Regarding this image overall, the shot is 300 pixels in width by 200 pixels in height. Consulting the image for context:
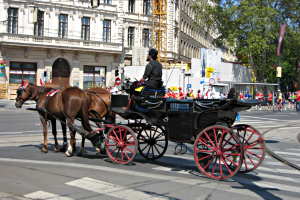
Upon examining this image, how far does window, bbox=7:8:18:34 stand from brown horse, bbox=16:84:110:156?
1205 inches

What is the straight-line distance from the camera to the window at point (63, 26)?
1665 inches

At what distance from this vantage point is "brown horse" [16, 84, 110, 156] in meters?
9.59

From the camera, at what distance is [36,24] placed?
134ft

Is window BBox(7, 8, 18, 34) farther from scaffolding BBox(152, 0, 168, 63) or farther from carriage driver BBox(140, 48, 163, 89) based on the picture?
carriage driver BBox(140, 48, 163, 89)

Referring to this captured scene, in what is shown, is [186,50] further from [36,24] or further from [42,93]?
[42,93]

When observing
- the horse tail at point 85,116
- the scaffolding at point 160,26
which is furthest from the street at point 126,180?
the scaffolding at point 160,26

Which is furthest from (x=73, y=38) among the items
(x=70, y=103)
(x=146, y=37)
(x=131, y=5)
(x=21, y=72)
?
(x=70, y=103)

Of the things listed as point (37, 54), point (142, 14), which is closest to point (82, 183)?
point (37, 54)

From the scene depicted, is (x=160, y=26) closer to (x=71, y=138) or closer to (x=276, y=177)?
(x=71, y=138)

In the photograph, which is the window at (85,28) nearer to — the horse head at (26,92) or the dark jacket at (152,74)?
the horse head at (26,92)

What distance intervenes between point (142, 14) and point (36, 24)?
49.2 feet

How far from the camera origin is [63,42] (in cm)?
4159

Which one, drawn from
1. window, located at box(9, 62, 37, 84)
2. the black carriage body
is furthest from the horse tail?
window, located at box(9, 62, 37, 84)

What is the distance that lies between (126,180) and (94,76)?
38.2 metres
